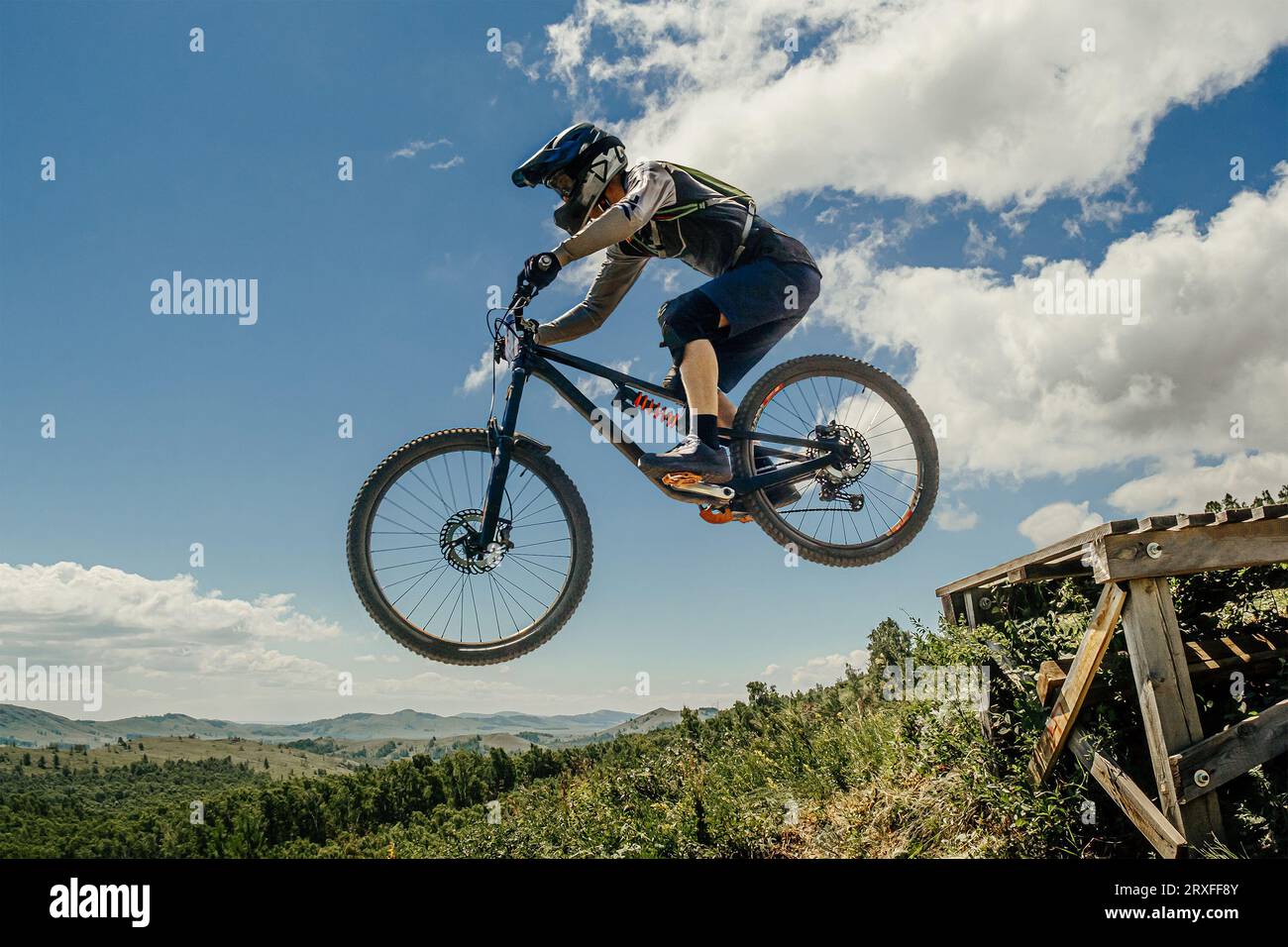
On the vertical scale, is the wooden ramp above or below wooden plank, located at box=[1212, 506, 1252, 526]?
below

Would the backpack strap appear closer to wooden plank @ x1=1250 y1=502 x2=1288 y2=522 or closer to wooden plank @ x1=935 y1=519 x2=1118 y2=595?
wooden plank @ x1=935 y1=519 x2=1118 y2=595

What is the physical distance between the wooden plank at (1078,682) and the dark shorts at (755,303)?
3353 mm

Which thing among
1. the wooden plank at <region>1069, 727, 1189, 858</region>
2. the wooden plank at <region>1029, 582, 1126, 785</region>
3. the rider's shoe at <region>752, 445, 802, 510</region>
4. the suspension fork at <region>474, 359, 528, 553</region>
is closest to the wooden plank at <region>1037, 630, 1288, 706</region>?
the wooden plank at <region>1029, 582, 1126, 785</region>

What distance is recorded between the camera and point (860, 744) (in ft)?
33.5

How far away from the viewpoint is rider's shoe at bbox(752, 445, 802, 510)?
481cm

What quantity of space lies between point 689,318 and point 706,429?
60 centimetres

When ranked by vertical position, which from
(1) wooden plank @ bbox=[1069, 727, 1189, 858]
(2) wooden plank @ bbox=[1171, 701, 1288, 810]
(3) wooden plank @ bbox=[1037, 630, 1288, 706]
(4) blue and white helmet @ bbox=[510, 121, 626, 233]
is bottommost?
(1) wooden plank @ bbox=[1069, 727, 1189, 858]

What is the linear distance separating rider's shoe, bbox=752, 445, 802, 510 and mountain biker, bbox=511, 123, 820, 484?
39 cm

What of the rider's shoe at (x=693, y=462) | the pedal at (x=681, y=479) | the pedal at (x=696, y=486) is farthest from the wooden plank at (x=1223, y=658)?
the pedal at (x=681, y=479)

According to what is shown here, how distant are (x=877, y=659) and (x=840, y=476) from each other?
8361mm

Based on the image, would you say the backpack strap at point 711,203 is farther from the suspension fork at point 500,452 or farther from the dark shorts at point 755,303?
the suspension fork at point 500,452

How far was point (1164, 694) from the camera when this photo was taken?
19.1 feet

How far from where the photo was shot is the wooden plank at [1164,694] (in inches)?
223
